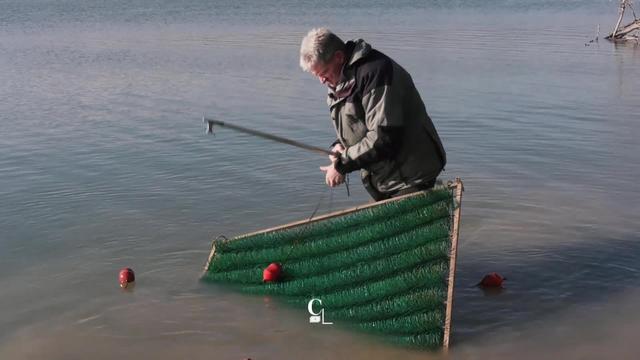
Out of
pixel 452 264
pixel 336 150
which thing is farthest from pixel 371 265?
pixel 336 150

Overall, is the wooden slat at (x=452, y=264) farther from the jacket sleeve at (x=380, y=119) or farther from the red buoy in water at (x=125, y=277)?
the red buoy in water at (x=125, y=277)

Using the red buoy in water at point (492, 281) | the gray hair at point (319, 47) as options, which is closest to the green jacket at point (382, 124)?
the gray hair at point (319, 47)

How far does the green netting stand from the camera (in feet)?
17.1

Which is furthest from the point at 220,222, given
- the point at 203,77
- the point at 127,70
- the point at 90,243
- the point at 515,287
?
the point at 127,70

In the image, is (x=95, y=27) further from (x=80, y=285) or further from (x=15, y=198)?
(x=80, y=285)

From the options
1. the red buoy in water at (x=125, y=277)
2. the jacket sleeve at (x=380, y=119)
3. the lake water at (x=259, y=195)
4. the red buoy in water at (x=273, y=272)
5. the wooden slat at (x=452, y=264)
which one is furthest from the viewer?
the red buoy in water at (x=125, y=277)

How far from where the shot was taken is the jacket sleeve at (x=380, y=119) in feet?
16.0

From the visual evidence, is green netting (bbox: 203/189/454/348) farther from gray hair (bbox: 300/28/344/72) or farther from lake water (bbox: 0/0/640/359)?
gray hair (bbox: 300/28/344/72)

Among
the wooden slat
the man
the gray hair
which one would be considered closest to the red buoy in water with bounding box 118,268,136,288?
the man

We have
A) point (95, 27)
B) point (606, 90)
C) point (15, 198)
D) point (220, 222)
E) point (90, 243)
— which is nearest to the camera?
point (90, 243)

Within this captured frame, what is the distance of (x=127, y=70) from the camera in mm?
17172

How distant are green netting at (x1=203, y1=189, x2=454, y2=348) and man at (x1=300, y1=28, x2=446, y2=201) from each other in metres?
0.21

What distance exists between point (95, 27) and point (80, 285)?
23.6 meters

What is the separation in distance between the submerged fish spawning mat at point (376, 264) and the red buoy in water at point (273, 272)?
0.11ft
